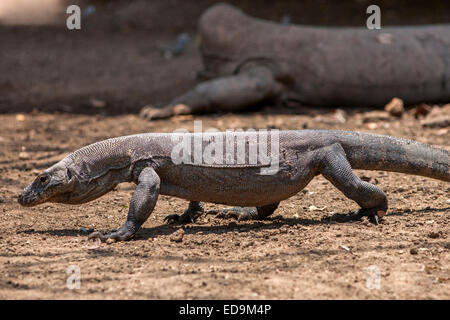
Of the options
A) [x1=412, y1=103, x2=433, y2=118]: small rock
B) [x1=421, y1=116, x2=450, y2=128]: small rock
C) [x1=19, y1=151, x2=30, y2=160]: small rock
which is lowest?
[x1=19, y1=151, x2=30, y2=160]: small rock

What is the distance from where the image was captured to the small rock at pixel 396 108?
961 cm

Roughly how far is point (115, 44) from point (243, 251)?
→ 990 cm

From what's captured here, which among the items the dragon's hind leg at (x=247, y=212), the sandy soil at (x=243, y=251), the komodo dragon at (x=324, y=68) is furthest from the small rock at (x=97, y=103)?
the dragon's hind leg at (x=247, y=212)

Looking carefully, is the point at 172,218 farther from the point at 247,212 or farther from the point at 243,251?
the point at 243,251

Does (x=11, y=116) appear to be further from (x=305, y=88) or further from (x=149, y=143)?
(x=149, y=143)

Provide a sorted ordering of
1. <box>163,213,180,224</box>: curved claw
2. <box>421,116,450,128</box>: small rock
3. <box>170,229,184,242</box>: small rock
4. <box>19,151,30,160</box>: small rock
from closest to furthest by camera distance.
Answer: <box>170,229,184,242</box>: small rock → <box>163,213,180,224</box>: curved claw → <box>19,151,30,160</box>: small rock → <box>421,116,450,128</box>: small rock

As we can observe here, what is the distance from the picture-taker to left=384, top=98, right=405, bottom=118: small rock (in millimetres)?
9609

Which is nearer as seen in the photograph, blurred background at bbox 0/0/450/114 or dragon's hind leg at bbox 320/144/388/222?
dragon's hind leg at bbox 320/144/388/222

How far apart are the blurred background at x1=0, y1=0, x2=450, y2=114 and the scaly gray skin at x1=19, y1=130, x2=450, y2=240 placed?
18.2ft

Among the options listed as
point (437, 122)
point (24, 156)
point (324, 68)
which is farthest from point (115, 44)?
point (437, 122)

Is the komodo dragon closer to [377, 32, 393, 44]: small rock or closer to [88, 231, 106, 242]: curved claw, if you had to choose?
[377, 32, 393, 44]: small rock

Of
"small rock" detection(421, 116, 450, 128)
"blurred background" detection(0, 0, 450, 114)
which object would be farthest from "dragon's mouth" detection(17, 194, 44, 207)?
"blurred background" detection(0, 0, 450, 114)

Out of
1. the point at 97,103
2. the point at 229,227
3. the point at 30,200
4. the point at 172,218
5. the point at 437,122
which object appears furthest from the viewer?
the point at 97,103

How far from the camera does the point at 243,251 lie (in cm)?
470
